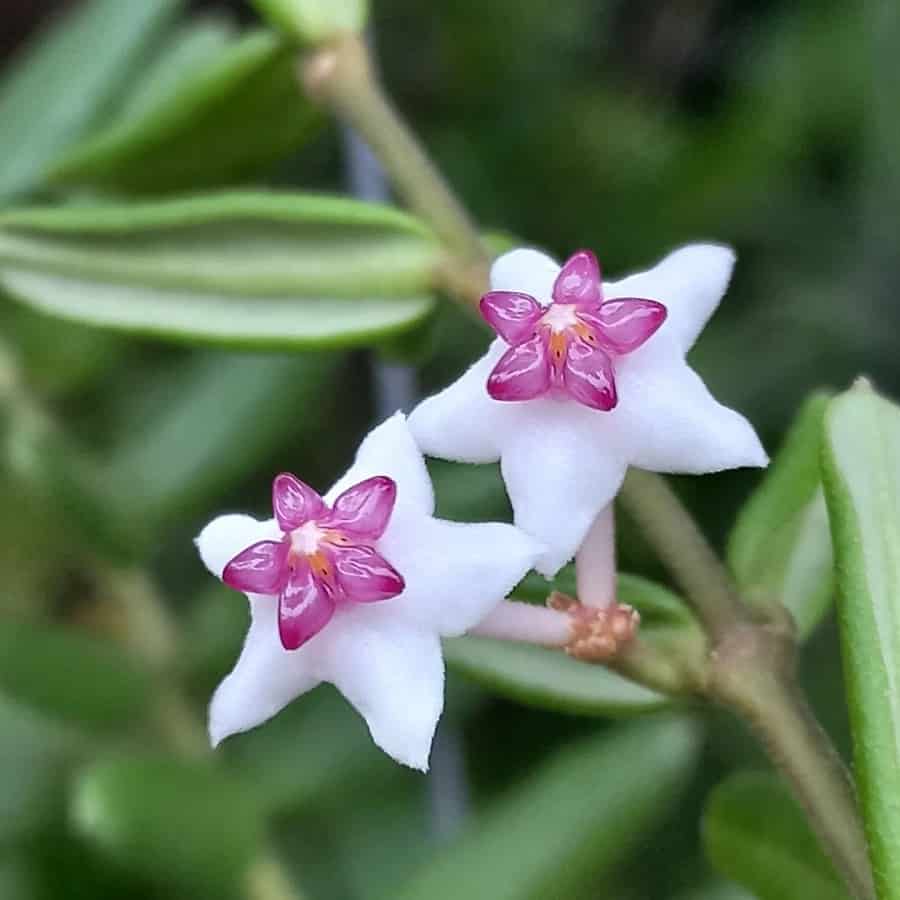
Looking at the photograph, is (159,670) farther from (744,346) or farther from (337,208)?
(744,346)

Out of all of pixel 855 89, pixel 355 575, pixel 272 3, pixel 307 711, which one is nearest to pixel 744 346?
pixel 855 89

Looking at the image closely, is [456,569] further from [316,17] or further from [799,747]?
[316,17]

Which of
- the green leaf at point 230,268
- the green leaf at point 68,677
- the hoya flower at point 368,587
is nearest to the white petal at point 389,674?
the hoya flower at point 368,587

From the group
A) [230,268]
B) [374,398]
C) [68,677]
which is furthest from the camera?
[374,398]

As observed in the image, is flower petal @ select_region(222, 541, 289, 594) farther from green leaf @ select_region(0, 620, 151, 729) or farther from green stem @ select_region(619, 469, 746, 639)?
green leaf @ select_region(0, 620, 151, 729)

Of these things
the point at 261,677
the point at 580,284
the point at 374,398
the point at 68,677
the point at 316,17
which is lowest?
the point at 261,677

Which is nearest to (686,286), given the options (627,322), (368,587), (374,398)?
(627,322)
